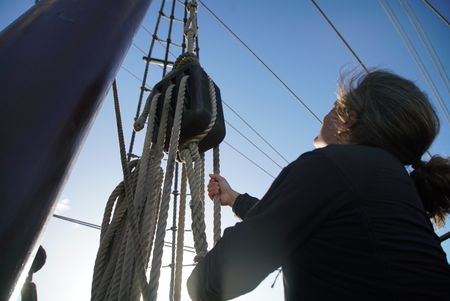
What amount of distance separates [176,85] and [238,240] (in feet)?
2.40

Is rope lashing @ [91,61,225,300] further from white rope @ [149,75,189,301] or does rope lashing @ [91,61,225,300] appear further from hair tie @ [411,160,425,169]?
hair tie @ [411,160,425,169]

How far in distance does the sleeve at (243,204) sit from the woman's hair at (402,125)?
542 mm

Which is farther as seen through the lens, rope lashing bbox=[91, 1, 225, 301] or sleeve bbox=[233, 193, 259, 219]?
sleeve bbox=[233, 193, 259, 219]

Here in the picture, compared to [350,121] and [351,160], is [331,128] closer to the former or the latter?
[350,121]

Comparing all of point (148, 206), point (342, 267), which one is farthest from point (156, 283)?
point (342, 267)

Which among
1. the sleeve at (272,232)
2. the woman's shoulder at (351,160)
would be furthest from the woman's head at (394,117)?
the sleeve at (272,232)

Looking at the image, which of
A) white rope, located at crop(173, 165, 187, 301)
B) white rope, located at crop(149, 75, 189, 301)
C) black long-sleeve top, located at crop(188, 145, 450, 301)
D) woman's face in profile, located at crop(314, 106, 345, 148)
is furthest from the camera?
woman's face in profile, located at crop(314, 106, 345, 148)

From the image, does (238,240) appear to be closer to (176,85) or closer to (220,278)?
(220,278)

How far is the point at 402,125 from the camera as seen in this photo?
94 cm

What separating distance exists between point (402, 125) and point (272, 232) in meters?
0.53

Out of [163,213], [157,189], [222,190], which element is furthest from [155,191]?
[222,190]

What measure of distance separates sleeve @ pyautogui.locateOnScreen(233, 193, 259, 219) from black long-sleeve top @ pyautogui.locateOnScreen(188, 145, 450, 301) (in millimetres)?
610

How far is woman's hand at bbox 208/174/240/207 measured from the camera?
1350mm

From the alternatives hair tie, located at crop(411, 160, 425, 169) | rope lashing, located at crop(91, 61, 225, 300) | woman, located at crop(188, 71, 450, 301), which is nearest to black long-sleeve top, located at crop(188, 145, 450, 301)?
woman, located at crop(188, 71, 450, 301)
